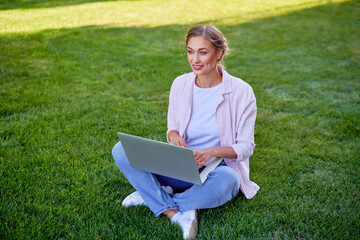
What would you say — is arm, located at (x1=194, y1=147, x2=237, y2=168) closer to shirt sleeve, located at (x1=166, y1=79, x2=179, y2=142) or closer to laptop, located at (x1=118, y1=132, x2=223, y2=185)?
laptop, located at (x1=118, y1=132, x2=223, y2=185)

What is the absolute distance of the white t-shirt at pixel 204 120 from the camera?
9.14 feet

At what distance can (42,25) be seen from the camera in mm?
8328

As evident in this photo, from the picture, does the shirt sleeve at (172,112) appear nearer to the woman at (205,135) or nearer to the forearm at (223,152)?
the woman at (205,135)

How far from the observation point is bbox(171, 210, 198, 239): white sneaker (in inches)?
96.2

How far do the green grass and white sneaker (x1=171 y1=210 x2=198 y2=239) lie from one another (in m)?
0.07

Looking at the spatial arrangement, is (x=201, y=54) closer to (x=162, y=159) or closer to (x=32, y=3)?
(x=162, y=159)

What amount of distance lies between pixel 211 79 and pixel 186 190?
0.87m

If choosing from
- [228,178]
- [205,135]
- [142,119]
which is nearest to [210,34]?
[205,135]

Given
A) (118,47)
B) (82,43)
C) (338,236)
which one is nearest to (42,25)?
(82,43)

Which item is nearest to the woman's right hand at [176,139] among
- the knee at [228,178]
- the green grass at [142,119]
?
the knee at [228,178]

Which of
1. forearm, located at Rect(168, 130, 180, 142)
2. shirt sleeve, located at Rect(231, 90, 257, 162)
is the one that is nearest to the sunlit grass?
forearm, located at Rect(168, 130, 180, 142)

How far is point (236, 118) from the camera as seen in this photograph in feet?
8.82

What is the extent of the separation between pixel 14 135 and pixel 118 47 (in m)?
3.92

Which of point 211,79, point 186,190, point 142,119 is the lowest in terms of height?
point 142,119
